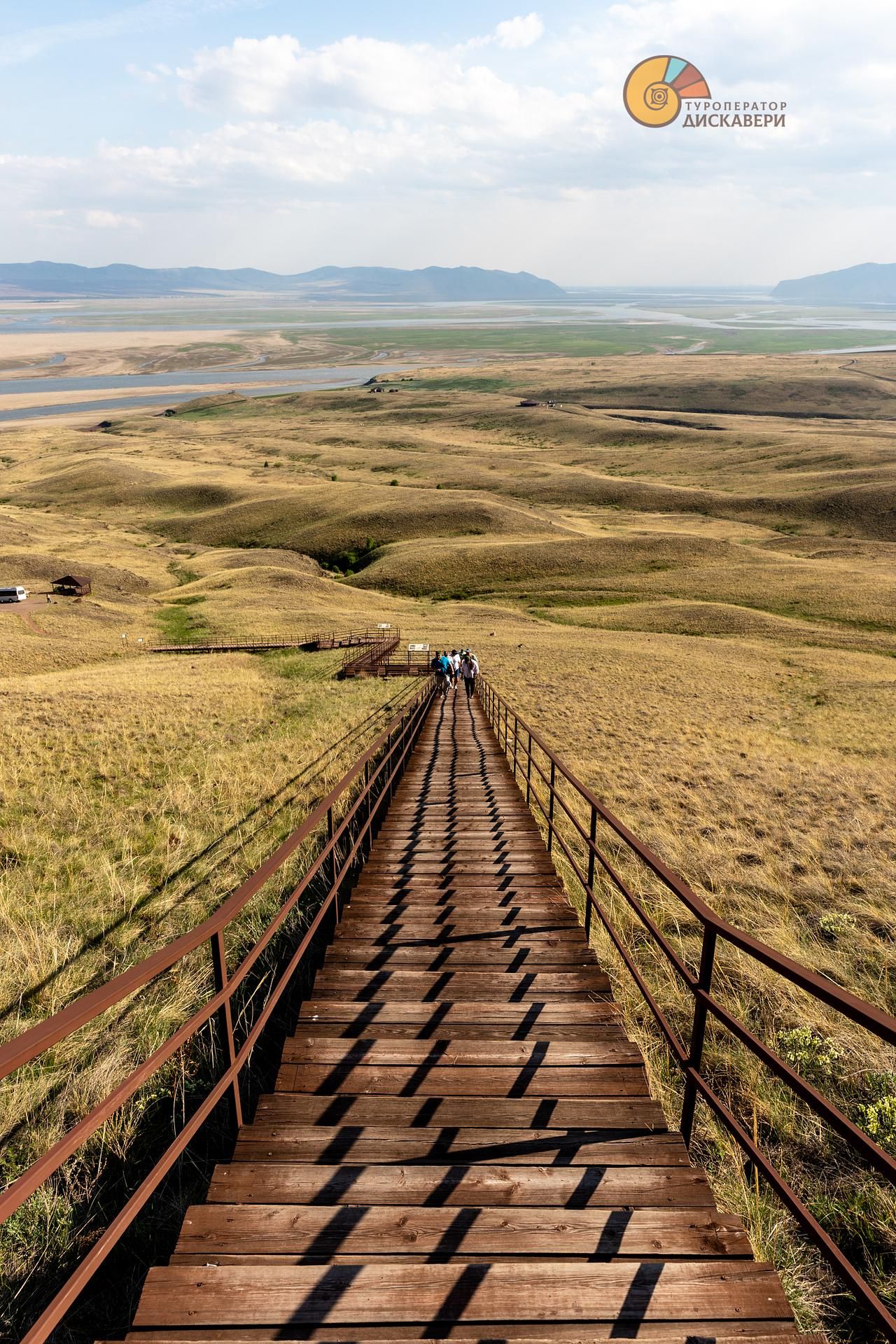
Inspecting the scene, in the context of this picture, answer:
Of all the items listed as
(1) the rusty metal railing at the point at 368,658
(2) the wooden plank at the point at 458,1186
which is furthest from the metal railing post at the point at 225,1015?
(1) the rusty metal railing at the point at 368,658

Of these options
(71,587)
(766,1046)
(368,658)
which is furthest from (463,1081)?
(71,587)

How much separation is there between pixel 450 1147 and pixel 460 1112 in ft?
0.69

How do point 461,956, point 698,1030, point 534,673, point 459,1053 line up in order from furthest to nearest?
point 534,673, point 461,956, point 459,1053, point 698,1030

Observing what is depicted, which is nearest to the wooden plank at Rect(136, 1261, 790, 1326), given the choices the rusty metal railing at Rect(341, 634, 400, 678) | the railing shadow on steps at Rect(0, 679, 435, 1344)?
the railing shadow on steps at Rect(0, 679, 435, 1344)

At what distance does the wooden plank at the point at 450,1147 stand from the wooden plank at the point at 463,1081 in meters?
0.28

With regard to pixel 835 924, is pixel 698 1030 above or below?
above

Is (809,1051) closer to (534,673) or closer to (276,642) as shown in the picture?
(534,673)

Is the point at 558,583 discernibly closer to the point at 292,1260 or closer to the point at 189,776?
the point at 189,776

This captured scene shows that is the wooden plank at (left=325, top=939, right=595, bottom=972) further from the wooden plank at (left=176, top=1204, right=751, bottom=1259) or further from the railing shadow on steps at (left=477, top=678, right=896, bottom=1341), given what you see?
the wooden plank at (left=176, top=1204, right=751, bottom=1259)

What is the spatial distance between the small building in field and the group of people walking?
34937 mm

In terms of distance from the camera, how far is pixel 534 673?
31.5 m

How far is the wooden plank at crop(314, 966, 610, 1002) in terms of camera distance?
14.9ft

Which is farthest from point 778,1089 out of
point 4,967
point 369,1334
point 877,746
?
point 877,746

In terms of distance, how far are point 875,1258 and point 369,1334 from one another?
2799 mm
